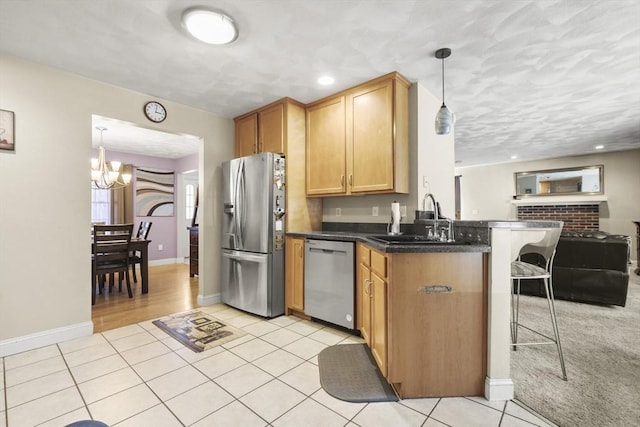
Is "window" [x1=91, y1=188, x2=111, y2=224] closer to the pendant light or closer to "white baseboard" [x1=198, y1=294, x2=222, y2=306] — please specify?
"white baseboard" [x1=198, y1=294, x2=222, y2=306]

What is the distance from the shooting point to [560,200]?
21.3 ft

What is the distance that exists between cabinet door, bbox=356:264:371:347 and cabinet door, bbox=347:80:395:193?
2.77 feet

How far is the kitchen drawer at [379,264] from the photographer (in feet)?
6.12

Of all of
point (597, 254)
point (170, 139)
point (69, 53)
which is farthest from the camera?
point (170, 139)

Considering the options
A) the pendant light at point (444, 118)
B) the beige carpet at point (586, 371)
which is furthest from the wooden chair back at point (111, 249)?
the beige carpet at point (586, 371)

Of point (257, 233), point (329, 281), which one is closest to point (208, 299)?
point (257, 233)

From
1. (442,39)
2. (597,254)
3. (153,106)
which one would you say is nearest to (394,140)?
(442,39)

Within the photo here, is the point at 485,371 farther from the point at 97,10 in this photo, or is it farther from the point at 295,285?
the point at 97,10

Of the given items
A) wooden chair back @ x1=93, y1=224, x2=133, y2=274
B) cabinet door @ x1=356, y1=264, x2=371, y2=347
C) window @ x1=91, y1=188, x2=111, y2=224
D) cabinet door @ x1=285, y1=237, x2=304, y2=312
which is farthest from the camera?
window @ x1=91, y1=188, x2=111, y2=224

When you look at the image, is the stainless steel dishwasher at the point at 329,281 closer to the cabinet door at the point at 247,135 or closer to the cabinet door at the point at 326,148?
the cabinet door at the point at 326,148

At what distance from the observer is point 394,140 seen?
106 inches

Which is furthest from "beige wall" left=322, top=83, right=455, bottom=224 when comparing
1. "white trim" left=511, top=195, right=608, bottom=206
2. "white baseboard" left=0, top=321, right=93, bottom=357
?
"white trim" left=511, top=195, right=608, bottom=206

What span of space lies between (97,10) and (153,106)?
1396mm

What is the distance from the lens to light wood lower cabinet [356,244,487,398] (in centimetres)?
173
